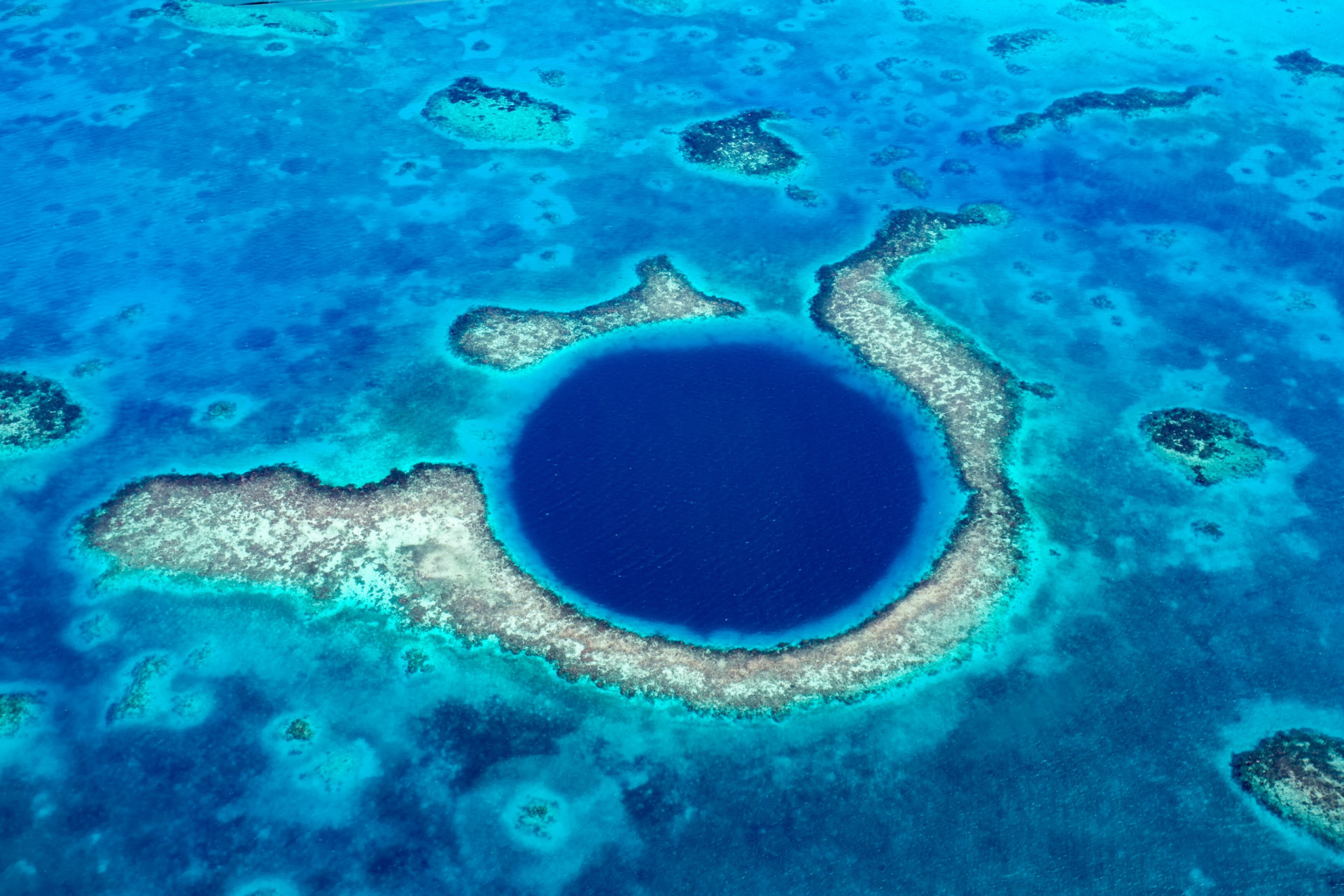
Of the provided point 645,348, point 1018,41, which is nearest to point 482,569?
point 645,348

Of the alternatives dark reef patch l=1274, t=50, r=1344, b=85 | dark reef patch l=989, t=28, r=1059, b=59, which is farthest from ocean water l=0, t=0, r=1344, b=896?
dark reef patch l=1274, t=50, r=1344, b=85

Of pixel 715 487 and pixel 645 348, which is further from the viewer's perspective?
pixel 645 348

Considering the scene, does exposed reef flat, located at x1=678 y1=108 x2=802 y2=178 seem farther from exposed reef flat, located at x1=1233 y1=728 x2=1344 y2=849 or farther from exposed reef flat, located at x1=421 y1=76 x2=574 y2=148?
exposed reef flat, located at x1=1233 y1=728 x2=1344 y2=849

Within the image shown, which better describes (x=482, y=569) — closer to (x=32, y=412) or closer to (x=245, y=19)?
(x=32, y=412)

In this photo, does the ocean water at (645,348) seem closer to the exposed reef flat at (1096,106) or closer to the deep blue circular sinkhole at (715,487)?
the exposed reef flat at (1096,106)

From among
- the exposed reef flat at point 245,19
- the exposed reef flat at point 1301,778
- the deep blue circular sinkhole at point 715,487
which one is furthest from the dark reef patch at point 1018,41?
the exposed reef flat at point 1301,778

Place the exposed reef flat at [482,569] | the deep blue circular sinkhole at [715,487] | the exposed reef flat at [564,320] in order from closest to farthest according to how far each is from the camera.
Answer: the exposed reef flat at [482,569]
the deep blue circular sinkhole at [715,487]
the exposed reef flat at [564,320]

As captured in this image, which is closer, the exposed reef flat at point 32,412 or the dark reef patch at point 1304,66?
the exposed reef flat at point 32,412
